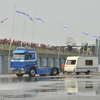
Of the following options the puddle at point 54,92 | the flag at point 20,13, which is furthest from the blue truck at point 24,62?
the puddle at point 54,92

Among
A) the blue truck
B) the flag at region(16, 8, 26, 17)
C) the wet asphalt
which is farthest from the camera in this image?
the flag at region(16, 8, 26, 17)

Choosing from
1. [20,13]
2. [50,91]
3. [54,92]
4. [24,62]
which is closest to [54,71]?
[24,62]

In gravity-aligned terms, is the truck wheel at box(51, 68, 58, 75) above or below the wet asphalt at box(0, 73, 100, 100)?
above

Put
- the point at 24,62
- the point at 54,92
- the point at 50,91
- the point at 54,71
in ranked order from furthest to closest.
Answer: the point at 54,71 → the point at 24,62 → the point at 50,91 → the point at 54,92

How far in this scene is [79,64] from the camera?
42750 mm

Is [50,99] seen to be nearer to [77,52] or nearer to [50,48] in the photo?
[50,48]

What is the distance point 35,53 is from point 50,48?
2329 cm

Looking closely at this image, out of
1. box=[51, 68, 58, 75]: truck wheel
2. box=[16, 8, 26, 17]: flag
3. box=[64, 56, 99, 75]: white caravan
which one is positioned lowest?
box=[51, 68, 58, 75]: truck wheel

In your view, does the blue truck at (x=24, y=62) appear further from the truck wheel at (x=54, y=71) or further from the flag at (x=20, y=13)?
the flag at (x=20, y=13)

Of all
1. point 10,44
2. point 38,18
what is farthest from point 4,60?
point 38,18

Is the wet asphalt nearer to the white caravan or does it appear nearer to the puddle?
the puddle

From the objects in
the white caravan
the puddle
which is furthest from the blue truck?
the puddle

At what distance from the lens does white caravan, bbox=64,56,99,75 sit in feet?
139

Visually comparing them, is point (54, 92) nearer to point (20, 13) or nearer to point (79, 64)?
point (79, 64)
